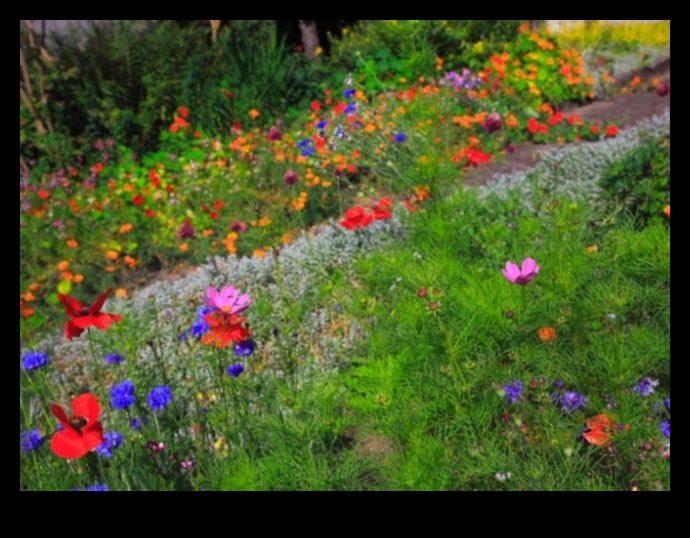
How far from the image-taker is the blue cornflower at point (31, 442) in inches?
83.4

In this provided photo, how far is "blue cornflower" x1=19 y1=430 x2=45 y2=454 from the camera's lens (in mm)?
2117

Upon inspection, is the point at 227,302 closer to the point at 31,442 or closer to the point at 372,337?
the point at 372,337

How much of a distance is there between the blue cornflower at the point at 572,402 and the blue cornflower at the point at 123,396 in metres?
1.24

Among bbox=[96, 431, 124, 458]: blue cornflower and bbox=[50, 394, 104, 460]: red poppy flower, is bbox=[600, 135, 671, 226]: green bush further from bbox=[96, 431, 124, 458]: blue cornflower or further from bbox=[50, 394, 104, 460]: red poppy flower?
bbox=[50, 394, 104, 460]: red poppy flower

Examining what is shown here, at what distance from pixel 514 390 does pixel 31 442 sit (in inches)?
55.7

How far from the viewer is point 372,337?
221cm

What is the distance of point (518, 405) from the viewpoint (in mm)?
2059

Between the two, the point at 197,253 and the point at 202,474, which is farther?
the point at 197,253

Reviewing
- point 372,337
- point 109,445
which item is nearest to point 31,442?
point 109,445

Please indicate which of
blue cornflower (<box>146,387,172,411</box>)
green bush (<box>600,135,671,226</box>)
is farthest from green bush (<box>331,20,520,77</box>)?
blue cornflower (<box>146,387,172,411</box>)
